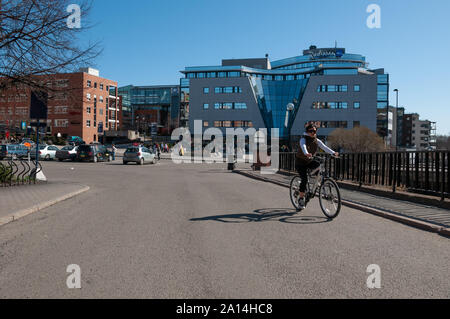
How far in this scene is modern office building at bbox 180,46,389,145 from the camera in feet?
263

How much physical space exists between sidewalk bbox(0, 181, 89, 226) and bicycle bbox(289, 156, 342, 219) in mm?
5944

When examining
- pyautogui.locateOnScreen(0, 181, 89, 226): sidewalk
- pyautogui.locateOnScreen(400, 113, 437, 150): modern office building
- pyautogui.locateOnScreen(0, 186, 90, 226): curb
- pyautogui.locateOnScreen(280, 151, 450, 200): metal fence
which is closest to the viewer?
pyautogui.locateOnScreen(0, 186, 90, 226): curb

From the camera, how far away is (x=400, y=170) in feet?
38.3

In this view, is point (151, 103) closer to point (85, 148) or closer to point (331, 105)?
point (331, 105)

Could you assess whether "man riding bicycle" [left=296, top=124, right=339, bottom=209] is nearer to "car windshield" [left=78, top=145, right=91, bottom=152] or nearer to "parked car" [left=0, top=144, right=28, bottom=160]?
"car windshield" [left=78, top=145, right=91, bottom=152]

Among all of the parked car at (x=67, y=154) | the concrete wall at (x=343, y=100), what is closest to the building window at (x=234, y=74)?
the concrete wall at (x=343, y=100)

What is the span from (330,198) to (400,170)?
4831 millimetres

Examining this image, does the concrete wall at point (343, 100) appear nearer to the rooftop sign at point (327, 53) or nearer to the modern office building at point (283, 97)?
the modern office building at point (283, 97)

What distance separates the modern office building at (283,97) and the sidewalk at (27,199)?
65634mm

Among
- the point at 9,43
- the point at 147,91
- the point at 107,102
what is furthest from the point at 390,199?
the point at 147,91

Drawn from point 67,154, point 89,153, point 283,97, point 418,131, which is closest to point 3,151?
point 67,154

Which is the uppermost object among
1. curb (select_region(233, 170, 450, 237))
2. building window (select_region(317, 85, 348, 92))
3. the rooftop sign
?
the rooftop sign

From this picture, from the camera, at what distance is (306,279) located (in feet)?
13.5

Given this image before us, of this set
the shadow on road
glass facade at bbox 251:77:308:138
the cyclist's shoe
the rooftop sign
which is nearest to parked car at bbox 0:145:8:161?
the shadow on road
